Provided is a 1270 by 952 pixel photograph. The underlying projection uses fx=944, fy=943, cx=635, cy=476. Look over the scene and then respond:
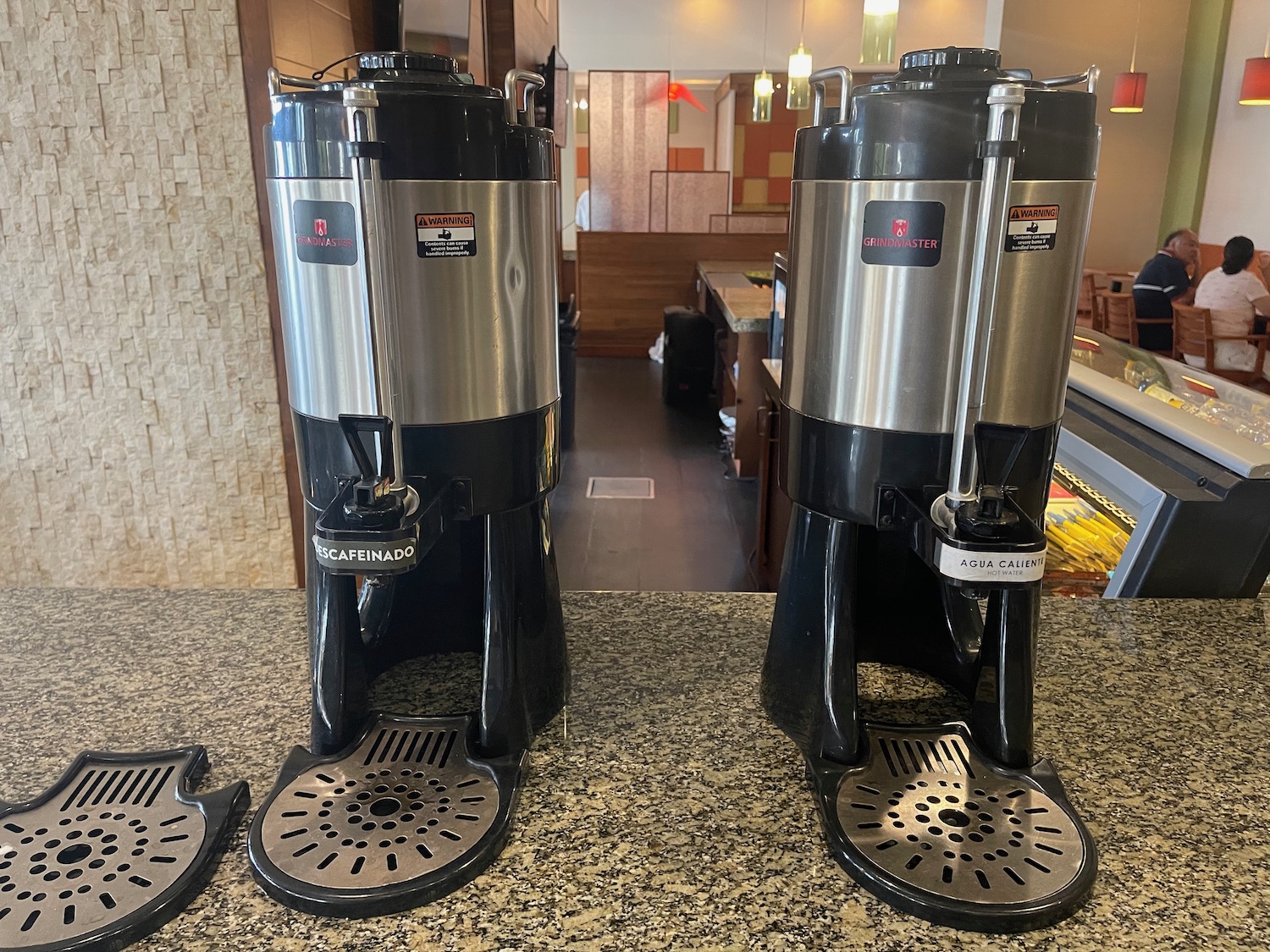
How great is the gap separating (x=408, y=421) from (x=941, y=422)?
0.37 m

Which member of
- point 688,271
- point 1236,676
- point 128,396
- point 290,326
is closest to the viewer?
point 290,326

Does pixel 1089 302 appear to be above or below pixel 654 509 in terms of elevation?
above

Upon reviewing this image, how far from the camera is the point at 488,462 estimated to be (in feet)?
2.24

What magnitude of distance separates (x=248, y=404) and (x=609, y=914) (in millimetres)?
771

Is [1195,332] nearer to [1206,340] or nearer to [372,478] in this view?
[1206,340]

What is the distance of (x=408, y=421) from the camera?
65 centimetres

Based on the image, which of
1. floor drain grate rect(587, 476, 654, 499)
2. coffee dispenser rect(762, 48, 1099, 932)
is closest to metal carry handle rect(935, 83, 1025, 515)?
coffee dispenser rect(762, 48, 1099, 932)

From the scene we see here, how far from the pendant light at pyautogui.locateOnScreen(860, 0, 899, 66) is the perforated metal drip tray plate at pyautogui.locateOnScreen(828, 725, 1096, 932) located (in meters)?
3.20

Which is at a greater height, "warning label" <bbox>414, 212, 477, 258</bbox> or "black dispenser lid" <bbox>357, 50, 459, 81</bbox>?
"black dispenser lid" <bbox>357, 50, 459, 81</bbox>

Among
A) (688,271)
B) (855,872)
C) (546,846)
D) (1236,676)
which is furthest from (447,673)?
(688,271)

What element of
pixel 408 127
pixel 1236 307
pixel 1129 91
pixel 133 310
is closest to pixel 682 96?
pixel 1129 91

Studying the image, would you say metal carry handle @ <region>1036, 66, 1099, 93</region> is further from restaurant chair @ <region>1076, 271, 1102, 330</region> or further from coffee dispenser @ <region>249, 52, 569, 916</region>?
restaurant chair @ <region>1076, 271, 1102, 330</region>

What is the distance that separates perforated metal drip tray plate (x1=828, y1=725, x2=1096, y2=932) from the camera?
1.86ft

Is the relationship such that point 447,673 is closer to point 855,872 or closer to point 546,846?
point 546,846
